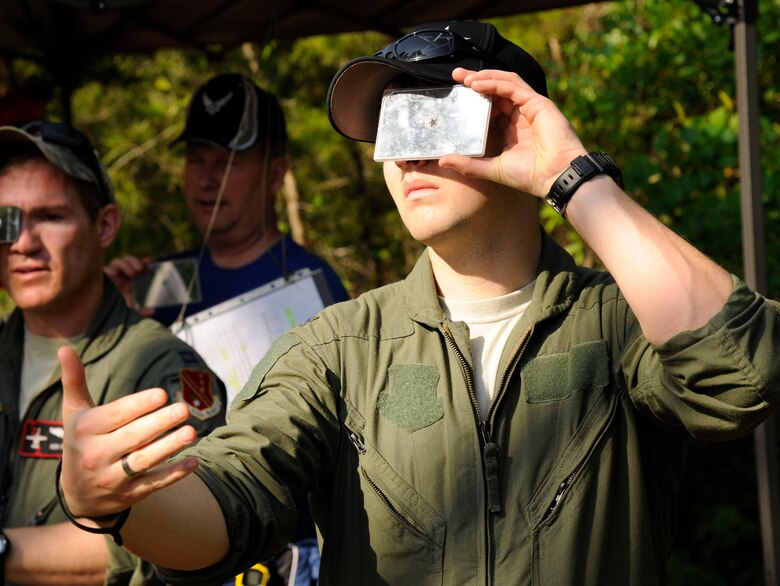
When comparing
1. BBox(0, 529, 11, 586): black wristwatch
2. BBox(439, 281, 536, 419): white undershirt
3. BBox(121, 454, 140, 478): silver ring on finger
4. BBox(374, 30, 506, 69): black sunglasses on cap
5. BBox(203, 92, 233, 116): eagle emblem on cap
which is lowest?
BBox(0, 529, 11, 586): black wristwatch

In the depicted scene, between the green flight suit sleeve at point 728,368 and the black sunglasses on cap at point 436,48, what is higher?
the black sunglasses on cap at point 436,48

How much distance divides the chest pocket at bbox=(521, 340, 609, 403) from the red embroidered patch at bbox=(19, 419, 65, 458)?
1461 mm

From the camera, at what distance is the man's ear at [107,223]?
3143 mm

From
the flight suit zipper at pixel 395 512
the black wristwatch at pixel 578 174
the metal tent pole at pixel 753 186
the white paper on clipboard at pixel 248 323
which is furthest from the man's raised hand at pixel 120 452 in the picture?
the metal tent pole at pixel 753 186

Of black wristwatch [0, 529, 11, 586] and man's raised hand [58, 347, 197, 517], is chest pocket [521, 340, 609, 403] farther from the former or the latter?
black wristwatch [0, 529, 11, 586]

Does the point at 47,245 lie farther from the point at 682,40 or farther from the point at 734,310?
the point at 682,40

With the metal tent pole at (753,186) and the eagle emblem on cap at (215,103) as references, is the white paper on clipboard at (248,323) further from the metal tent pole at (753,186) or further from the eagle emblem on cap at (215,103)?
the metal tent pole at (753,186)

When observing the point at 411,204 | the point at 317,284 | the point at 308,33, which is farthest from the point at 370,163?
the point at 411,204

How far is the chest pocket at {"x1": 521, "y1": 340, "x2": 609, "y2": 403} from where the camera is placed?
6.33ft

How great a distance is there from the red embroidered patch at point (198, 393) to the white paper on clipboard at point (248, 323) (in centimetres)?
59

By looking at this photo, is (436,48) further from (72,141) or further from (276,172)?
(276,172)

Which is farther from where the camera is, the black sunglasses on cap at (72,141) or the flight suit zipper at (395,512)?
the black sunglasses on cap at (72,141)

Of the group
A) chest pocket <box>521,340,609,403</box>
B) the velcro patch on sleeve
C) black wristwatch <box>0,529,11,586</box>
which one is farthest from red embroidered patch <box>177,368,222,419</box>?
chest pocket <box>521,340,609,403</box>

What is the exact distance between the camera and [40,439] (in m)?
2.81
